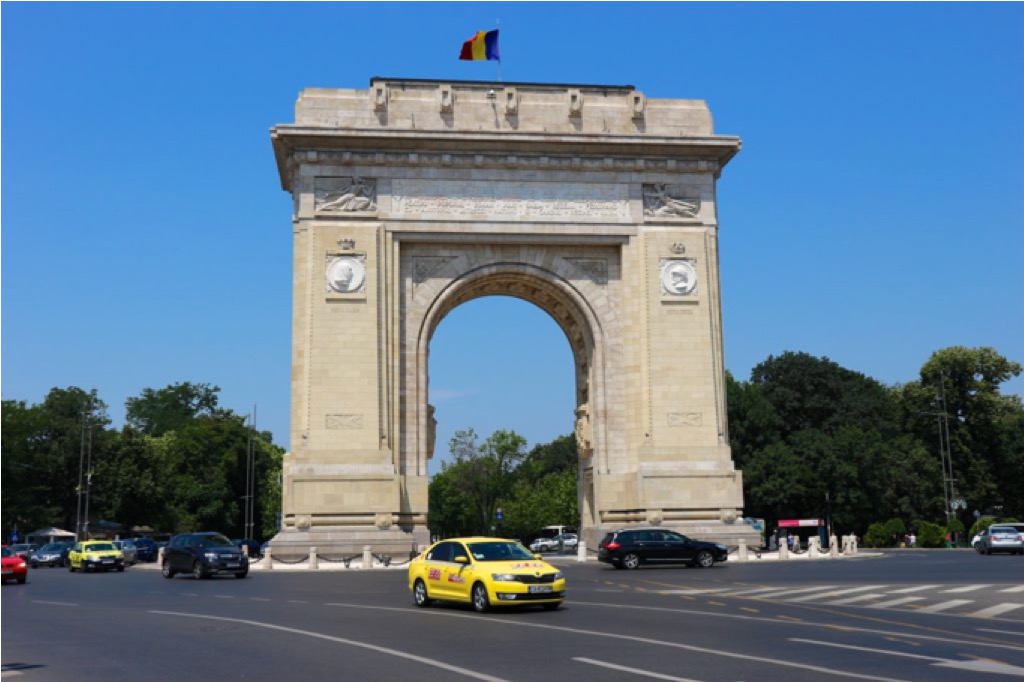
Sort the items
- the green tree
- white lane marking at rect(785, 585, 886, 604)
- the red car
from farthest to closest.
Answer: the green tree, the red car, white lane marking at rect(785, 585, 886, 604)

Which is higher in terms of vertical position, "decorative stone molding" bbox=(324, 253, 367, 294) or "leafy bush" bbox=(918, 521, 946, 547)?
"decorative stone molding" bbox=(324, 253, 367, 294)

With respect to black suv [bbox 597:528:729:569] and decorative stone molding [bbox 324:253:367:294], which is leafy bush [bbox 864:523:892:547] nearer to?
black suv [bbox 597:528:729:569]

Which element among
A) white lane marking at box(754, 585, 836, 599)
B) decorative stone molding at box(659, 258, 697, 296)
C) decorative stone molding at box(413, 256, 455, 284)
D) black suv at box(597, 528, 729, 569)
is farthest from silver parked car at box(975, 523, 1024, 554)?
decorative stone molding at box(413, 256, 455, 284)

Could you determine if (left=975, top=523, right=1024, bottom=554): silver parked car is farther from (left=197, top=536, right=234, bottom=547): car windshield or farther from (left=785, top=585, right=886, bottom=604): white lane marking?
(left=197, top=536, right=234, bottom=547): car windshield

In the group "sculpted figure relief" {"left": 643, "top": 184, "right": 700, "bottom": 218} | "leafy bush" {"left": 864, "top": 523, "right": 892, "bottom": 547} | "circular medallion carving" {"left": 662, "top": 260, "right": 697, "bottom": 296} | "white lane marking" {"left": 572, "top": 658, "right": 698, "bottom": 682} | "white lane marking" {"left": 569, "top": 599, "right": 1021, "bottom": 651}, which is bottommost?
"leafy bush" {"left": 864, "top": 523, "right": 892, "bottom": 547}

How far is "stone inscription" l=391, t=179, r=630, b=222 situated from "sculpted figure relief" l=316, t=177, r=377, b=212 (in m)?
0.89

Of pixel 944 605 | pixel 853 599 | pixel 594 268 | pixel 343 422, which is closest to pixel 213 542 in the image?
pixel 343 422

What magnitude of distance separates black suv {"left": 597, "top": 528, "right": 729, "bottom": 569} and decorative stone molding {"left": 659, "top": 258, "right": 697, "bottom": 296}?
34.5ft

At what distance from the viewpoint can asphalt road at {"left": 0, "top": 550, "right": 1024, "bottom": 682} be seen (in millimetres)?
11133

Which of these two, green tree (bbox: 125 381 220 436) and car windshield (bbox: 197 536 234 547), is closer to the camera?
car windshield (bbox: 197 536 234 547)

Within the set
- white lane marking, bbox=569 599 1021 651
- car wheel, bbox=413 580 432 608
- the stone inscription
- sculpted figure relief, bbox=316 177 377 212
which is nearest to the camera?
white lane marking, bbox=569 599 1021 651

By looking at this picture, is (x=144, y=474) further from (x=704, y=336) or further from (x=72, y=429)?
(x=704, y=336)

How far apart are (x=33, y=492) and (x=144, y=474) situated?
859 centimetres

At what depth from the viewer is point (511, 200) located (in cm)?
4066
